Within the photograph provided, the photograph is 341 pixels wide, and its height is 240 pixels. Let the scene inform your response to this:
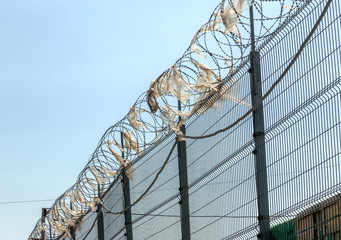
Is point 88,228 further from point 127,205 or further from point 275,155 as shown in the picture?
point 275,155

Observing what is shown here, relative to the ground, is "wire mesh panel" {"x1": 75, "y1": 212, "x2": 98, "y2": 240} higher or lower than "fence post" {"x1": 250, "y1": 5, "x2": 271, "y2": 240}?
higher

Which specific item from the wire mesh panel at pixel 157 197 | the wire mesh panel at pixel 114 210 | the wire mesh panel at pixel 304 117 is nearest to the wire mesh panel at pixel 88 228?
the wire mesh panel at pixel 114 210

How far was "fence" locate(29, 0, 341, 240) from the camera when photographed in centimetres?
671

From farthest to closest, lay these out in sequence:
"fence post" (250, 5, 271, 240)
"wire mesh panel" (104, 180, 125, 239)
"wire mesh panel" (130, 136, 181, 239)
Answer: "wire mesh panel" (104, 180, 125, 239)
"wire mesh panel" (130, 136, 181, 239)
"fence post" (250, 5, 271, 240)

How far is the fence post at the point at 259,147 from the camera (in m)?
7.70

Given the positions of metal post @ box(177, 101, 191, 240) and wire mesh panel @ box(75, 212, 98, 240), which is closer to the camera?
metal post @ box(177, 101, 191, 240)

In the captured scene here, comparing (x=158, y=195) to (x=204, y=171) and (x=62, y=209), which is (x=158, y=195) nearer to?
(x=204, y=171)

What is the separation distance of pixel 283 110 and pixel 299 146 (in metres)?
0.49

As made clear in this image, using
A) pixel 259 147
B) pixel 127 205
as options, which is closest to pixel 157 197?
pixel 127 205

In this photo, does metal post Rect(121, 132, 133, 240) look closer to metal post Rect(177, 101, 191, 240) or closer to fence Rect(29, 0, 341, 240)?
fence Rect(29, 0, 341, 240)

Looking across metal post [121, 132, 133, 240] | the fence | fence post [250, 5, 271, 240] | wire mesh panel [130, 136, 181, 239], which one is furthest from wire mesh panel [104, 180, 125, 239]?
fence post [250, 5, 271, 240]

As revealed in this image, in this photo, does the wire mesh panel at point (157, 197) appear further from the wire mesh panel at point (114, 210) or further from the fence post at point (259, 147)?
the fence post at point (259, 147)

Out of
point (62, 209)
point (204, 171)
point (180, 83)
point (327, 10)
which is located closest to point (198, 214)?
Result: point (204, 171)

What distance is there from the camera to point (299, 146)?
7121 mm
